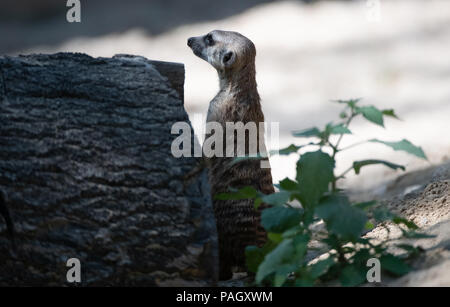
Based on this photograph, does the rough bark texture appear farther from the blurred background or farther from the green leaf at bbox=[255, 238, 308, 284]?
the blurred background

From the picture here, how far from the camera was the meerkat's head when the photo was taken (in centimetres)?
303

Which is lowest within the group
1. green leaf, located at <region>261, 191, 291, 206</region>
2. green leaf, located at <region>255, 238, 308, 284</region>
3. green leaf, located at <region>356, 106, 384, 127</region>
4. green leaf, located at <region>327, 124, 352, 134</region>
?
green leaf, located at <region>255, 238, 308, 284</region>

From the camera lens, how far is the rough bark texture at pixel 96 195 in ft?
6.77

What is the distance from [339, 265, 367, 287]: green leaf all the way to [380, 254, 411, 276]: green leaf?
0.23 feet

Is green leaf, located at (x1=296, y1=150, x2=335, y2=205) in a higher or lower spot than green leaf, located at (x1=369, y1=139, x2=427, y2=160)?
lower

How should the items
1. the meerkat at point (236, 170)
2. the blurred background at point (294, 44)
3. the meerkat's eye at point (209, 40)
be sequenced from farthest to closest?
the blurred background at point (294, 44)
the meerkat's eye at point (209, 40)
the meerkat at point (236, 170)

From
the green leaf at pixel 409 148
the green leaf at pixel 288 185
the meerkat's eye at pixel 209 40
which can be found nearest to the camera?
the green leaf at pixel 409 148

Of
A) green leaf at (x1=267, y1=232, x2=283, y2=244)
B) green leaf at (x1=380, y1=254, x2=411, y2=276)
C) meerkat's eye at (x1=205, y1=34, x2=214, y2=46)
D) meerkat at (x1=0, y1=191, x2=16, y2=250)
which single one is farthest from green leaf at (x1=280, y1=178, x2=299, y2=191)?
meerkat's eye at (x1=205, y1=34, x2=214, y2=46)

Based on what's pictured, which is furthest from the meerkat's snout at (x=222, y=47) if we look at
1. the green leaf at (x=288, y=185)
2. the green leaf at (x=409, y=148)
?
the green leaf at (x=409, y=148)

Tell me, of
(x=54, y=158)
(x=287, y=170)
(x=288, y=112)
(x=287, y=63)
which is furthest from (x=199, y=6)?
(x=54, y=158)

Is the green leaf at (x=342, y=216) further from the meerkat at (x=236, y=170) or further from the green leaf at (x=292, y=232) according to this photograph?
the meerkat at (x=236, y=170)

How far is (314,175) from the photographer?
6.49 ft

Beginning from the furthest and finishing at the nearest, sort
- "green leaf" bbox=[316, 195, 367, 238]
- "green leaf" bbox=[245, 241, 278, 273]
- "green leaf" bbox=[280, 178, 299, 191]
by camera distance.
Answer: "green leaf" bbox=[245, 241, 278, 273] → "green leaf" bbox=[280, 178, 299, 191] → "green leaf" bbox=[316, 195, 367, 238]

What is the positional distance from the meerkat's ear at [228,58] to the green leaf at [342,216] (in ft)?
4.17
